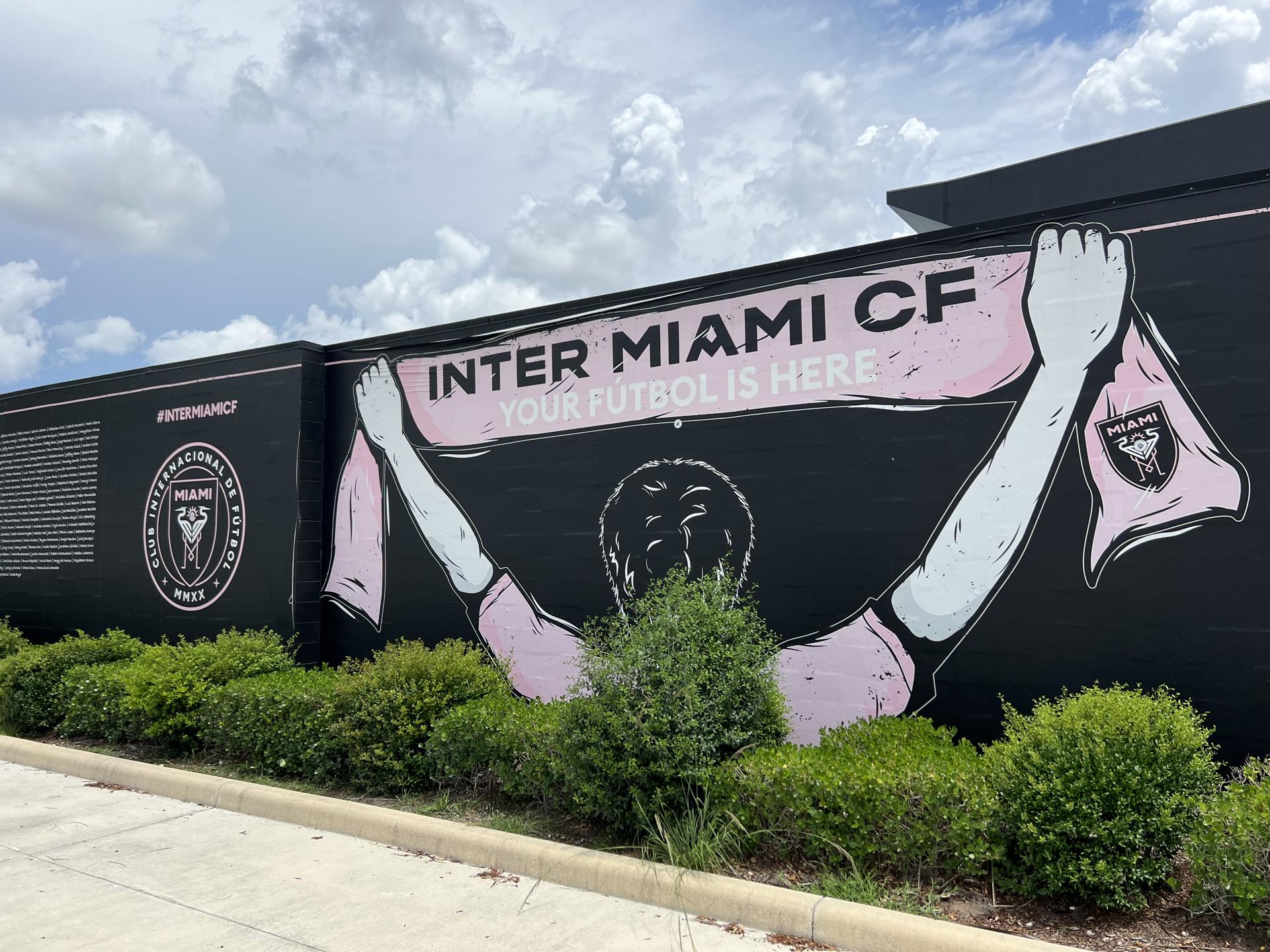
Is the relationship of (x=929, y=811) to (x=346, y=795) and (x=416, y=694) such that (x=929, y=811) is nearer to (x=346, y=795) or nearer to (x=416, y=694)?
(x=416, y=694)

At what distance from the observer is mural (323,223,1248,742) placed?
596 centimetres

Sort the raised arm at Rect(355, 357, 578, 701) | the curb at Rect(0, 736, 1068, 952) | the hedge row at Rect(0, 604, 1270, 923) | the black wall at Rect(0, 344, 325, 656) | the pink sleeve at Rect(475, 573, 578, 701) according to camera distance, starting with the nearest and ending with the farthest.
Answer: the curb at Rect(0, 736, 1068, 952), the hedge row at Rect(0, 604, 1270, 923), the pink sleeve at Rect(475, 573, 578, 701), the raised arm at Rect(355, 357, 578, 701), the black wall at Rect(0, 344, 325, 656)

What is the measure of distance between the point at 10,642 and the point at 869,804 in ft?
38.1

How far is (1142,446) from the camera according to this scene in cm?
589

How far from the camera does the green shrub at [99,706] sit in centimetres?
871

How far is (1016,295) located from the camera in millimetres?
6340

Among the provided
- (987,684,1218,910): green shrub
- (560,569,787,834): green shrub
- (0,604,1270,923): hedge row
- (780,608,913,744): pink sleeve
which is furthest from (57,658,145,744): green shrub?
(987,684,1218,910): green shrub

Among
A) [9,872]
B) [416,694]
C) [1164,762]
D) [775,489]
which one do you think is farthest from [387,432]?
[1164,762]

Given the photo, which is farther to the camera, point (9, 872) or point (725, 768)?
point (9, 872)

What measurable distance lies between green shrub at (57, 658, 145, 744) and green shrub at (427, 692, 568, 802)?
374 centimetres

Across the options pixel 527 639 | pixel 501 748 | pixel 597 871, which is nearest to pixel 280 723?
pixel 527 639

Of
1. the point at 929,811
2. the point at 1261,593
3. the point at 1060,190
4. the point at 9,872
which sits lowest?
the point at 9,872

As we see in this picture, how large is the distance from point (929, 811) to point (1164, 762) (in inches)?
45.3

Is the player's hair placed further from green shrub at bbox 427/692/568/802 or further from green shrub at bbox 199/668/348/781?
green shrub at bbox 199/668/348/781
